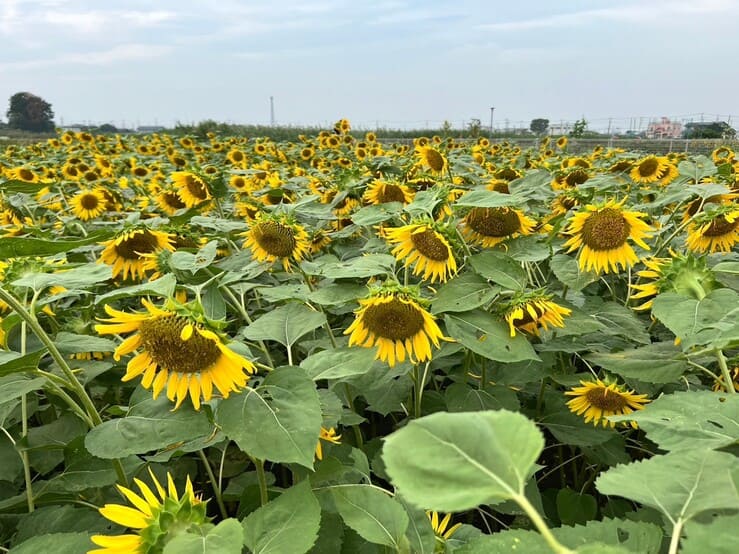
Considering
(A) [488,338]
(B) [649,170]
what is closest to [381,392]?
(A) [488,338]

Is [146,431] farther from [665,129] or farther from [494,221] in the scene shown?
[665,129]

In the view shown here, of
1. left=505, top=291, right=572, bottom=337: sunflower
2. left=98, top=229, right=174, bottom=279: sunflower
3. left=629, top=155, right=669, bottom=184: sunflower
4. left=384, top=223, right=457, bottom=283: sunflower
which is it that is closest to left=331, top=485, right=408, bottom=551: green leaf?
left=505, top=291, right=572, bottom=337: sunflower

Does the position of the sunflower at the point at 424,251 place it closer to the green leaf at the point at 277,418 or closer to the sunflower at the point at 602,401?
the sunflower at the point at 602,401

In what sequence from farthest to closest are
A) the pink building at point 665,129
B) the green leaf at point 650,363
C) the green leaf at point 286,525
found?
the pink building at point 665,129 < the green leaf at point 650,363 < the green leaf at point 286,525

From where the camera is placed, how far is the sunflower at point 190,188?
2.89m

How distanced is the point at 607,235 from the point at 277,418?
1.30 m

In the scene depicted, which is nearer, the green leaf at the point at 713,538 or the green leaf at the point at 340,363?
the green leaf at the point at 713,538

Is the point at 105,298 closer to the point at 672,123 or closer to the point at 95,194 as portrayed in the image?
the point at 95,194

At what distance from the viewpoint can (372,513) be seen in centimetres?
92

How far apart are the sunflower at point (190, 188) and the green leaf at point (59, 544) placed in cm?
218

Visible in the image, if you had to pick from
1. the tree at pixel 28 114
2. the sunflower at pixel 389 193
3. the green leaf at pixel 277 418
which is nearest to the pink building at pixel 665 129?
the sunflower at pixel 389 193

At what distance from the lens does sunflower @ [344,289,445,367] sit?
4.23 ft

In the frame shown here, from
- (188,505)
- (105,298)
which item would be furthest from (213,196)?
(188,505)

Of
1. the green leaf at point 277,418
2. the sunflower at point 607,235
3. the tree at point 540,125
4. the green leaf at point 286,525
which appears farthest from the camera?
the tree at point 540,125
